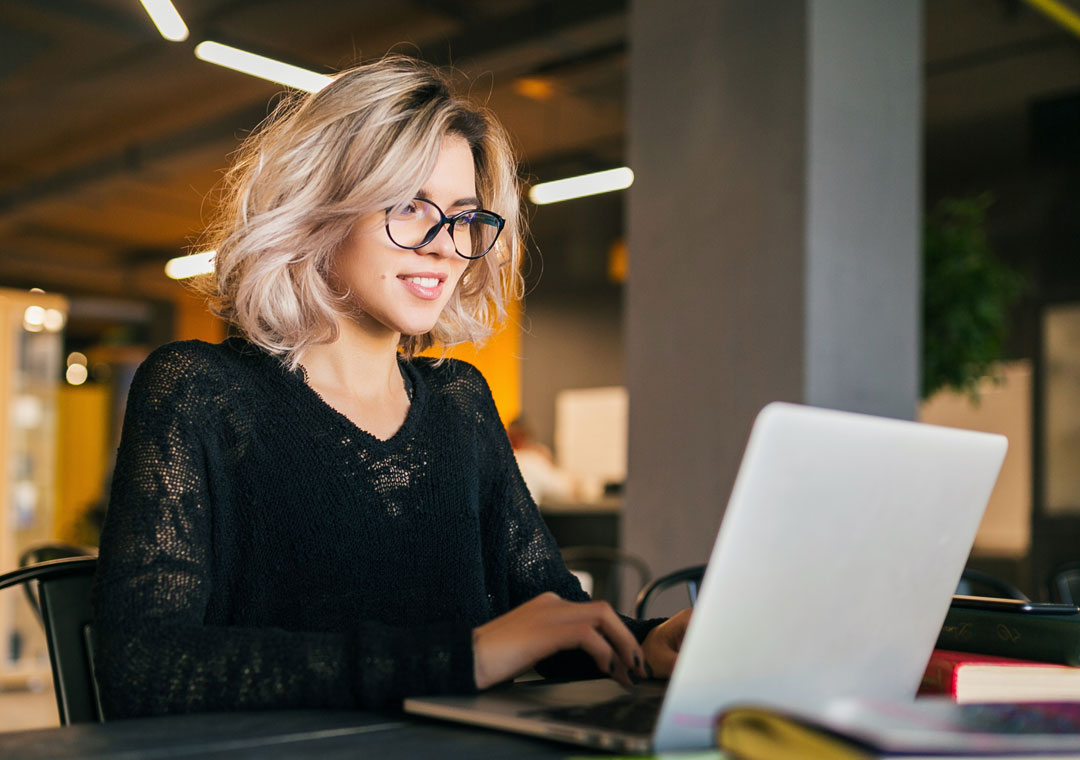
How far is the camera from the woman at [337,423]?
1257 mm

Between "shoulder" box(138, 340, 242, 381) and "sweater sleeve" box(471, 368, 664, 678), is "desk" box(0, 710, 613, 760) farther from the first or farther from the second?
"sweater sleeve" box(471, 368, 664, 678)

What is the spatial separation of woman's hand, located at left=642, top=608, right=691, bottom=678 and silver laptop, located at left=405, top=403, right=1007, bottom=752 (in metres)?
0.18

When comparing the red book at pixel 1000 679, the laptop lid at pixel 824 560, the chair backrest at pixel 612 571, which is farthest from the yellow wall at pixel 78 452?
the laptop lid at pixel 824 560

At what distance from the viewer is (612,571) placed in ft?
Answer: 13.4

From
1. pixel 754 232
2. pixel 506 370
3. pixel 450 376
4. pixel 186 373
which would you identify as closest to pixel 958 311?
pixel 754 232

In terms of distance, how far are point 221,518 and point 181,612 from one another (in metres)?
0.26

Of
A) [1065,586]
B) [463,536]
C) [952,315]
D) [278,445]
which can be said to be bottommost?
[1065,586]

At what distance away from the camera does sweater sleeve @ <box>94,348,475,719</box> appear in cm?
97

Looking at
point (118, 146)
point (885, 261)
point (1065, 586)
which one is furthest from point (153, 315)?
point (1065, 586)

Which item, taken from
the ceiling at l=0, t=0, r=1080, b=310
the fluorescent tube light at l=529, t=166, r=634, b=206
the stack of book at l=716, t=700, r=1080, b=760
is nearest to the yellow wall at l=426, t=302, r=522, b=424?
the ceiling at l=0, t=0, r=1080, b=310

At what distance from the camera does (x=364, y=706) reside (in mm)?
971

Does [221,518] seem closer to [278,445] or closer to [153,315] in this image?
[278,445]

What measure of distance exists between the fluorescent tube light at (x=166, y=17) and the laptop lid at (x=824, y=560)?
12.7 ft

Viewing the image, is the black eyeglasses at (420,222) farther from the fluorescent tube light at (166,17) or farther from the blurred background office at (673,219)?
the fluorescent tube light at (166,17)
